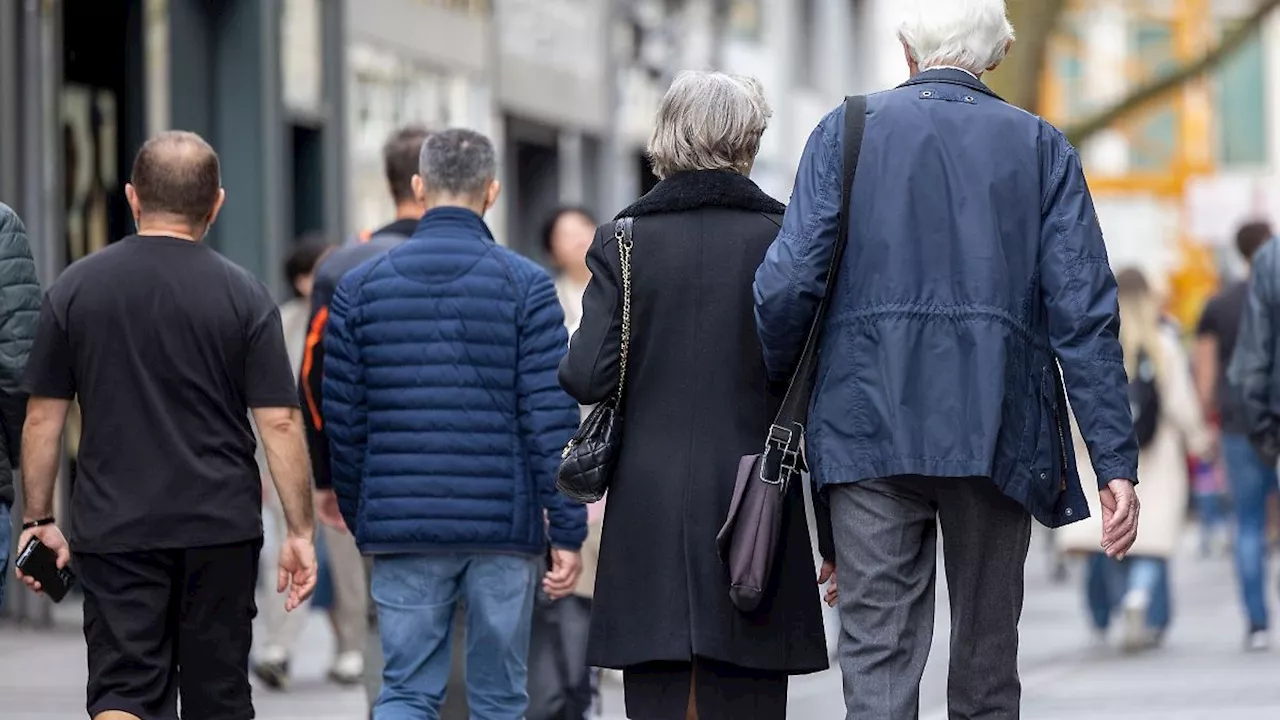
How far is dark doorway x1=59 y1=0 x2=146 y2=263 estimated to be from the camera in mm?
14547

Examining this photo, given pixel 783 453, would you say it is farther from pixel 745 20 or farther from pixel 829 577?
pixel 745 20

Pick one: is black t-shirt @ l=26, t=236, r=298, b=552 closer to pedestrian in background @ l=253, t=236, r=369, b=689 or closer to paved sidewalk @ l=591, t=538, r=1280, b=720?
paved sidewalk @ l=591, t=538, r=1280, b=720

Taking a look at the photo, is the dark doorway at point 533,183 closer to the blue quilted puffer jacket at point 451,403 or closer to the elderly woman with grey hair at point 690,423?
the blue quilted puffer jacket at point 451,403

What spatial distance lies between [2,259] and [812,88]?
3088 cm

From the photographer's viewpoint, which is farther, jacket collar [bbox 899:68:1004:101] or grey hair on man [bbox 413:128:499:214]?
grey hair on man [bbox 413:128:499:214]

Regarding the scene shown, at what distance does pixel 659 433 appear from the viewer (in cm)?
602

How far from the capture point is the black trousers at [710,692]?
595 centimetres

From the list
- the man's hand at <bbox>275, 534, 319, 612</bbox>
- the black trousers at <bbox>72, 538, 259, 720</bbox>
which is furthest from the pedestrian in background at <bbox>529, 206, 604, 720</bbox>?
the black trousers at <bbox>72, 538, 259, 720</bbox>

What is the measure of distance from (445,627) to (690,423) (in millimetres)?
1363

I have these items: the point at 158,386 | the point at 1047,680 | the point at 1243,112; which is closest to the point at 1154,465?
the point at 1047,680

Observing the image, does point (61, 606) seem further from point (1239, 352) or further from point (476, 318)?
point (476, 318)

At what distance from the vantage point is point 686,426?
6004mm

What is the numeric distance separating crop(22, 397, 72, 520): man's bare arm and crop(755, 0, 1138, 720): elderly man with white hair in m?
1.94

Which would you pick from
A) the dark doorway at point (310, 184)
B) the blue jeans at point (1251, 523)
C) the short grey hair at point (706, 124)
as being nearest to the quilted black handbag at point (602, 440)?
the short grey hair at point (706, 124)
